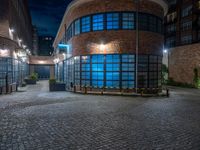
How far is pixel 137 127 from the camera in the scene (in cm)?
884

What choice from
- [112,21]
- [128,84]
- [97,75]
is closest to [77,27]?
[112,21]

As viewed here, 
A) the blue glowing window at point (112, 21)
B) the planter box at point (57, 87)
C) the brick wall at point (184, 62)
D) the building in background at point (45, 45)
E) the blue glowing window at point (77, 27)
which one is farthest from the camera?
the building in background at point (45, 45)

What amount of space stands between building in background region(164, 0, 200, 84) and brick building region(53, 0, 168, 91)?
458 inches

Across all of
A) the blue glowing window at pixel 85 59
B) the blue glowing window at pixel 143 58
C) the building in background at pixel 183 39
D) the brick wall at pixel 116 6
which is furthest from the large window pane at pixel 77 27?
the building in background at pixel 183 39

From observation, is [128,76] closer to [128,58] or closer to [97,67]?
[128,58]

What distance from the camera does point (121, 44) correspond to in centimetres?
1997

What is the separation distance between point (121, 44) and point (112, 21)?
257cm

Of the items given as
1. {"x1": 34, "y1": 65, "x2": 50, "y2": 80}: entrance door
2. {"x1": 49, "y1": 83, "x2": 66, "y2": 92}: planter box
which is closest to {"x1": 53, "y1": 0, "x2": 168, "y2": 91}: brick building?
{"x1": 49, "y1": 83, "x2": 66, "y2": 92}: planter box

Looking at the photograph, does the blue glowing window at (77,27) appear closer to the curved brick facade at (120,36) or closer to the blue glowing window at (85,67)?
the curved brick facade at (120,36)

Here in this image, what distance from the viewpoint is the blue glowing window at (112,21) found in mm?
20016

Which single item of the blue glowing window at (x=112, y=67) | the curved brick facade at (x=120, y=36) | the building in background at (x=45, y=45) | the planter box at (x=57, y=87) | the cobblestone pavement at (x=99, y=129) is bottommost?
the cobblestone pavement at (x=99, y=129)

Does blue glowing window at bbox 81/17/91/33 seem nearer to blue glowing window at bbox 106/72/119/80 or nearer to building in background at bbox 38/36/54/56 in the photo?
blue glowing window at bbox 106/72/119/80

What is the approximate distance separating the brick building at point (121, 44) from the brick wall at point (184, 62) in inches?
438

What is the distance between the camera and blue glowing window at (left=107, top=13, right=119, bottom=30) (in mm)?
20016
